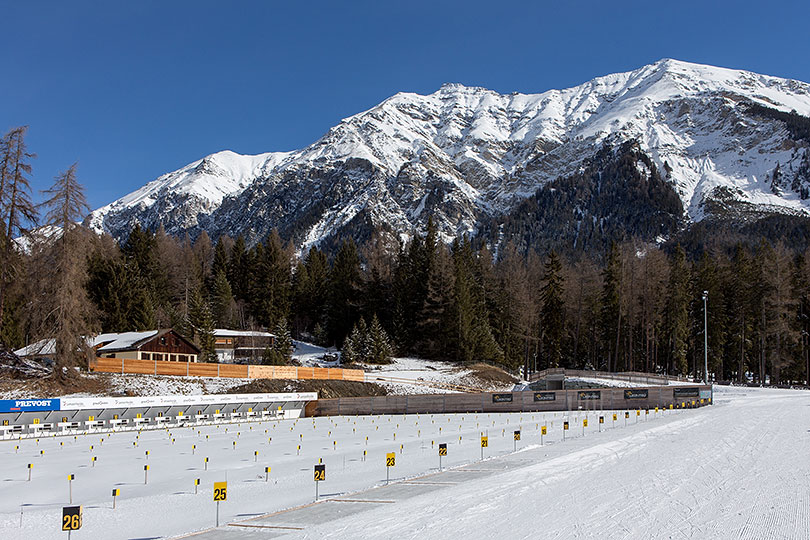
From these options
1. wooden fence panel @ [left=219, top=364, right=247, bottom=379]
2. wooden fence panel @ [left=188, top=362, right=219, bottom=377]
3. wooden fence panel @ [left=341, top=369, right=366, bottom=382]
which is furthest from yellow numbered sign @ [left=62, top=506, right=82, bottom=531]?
wooden fence panel @ [left=341, top=369, right=366, bottom=382]

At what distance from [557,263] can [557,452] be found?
6433 centimetres

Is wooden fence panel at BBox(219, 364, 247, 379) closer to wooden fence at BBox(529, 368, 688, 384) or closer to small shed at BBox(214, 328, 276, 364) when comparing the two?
small shed at BBox(214, 328, 276, 364)

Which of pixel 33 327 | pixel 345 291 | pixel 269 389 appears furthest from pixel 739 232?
pixel 33 327

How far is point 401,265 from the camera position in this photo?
92.8 meters

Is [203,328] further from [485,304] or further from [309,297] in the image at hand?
[485,304]

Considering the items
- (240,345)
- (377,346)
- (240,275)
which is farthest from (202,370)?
(240,275)

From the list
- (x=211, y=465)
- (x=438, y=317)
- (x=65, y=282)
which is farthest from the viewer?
(x=438, y=317)

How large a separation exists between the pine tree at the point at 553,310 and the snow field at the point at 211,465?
40.5 metres

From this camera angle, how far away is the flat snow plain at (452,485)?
1324 cm

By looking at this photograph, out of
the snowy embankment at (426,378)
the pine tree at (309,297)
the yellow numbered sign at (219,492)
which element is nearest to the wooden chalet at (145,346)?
the snowy embankment at (426,378)

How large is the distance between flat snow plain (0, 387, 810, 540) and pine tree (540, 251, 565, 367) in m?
48.7

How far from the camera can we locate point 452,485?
17922 mm

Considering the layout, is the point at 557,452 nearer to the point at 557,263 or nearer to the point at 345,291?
the point at 557,263

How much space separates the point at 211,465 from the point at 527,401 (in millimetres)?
29183
